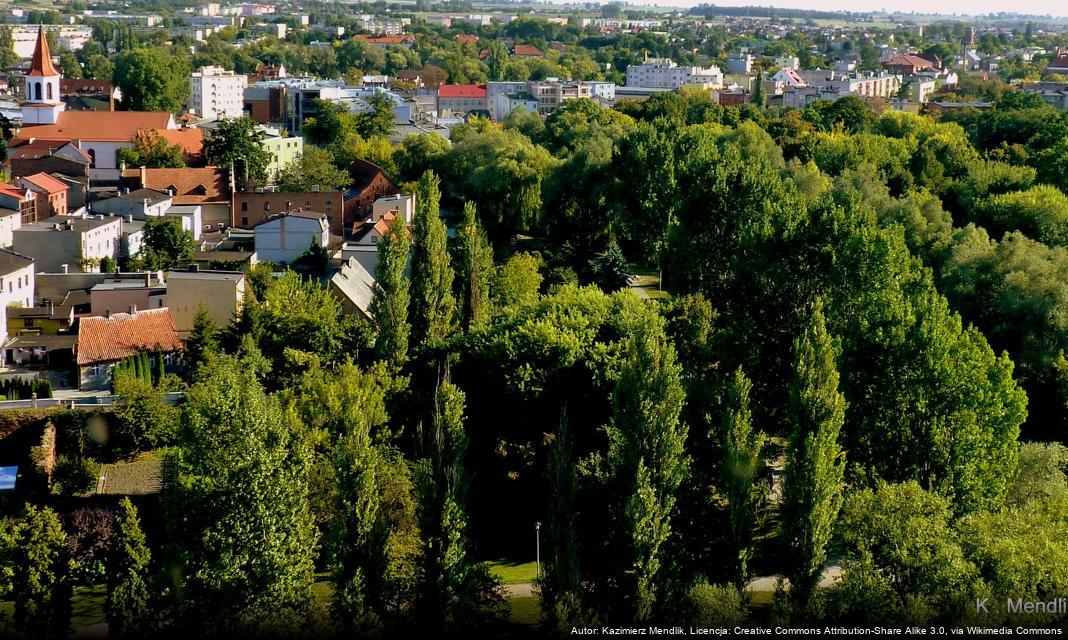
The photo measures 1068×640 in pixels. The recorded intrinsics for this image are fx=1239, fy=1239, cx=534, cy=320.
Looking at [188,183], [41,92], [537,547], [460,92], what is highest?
[41,92]

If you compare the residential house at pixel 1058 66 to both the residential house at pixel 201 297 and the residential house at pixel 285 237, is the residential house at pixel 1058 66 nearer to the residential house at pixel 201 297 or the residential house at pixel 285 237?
the residential house at pixel 285 237

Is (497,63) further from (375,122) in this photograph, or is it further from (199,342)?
(199,342)

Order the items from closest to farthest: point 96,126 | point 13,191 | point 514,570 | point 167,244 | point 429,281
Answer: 1. point 514,570
2. point 429,281
3. point 167,244
4. point 13,191
5. point 96,126

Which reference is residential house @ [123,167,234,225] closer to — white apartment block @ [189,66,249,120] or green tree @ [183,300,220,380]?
green tree @ [183,300,220,380]

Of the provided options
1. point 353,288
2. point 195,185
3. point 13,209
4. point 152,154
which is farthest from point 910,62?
point 353,288

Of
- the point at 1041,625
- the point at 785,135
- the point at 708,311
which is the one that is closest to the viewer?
the point at 1041,625

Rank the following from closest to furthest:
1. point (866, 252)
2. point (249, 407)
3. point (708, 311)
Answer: point (249, 407), point (866, 252), point (708, 311)

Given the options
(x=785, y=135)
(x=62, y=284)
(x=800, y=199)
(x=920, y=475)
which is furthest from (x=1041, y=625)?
(x=785, y=135)

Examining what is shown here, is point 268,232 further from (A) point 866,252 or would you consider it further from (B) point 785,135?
(B) point 785,135
